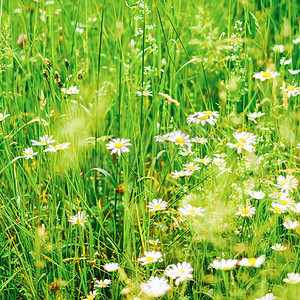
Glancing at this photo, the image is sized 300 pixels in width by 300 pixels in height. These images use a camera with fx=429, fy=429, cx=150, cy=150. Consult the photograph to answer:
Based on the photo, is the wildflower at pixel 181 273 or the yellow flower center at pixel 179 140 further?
the yellow flower center at pixel 179 140

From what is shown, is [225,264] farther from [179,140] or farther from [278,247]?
[179,140]

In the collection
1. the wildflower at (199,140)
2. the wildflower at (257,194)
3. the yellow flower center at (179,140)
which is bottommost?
the wildflower at (257,194)

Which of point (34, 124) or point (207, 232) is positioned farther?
point (34, 124)

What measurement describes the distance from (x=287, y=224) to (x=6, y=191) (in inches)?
38.3

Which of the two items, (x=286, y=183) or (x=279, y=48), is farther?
(x=279, y=48)

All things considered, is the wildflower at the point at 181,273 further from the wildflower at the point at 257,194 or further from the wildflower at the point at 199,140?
the wildflower at the point at 199,140

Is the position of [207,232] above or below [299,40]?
below

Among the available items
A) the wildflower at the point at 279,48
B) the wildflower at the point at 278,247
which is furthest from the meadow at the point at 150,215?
the wildflower at the point at 279,48

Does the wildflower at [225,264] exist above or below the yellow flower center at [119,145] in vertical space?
below

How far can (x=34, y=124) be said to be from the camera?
5.17 feet

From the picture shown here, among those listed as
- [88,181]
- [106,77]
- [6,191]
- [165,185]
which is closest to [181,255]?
[165,185]

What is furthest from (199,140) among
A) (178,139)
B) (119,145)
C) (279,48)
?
(279,48)

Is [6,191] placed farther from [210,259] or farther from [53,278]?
[210,259]

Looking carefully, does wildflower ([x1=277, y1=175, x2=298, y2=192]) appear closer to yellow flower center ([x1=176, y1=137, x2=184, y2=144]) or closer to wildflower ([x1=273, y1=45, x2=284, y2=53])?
yellow flower center ([x1=176, y1=137, x2=184, y2=144])
